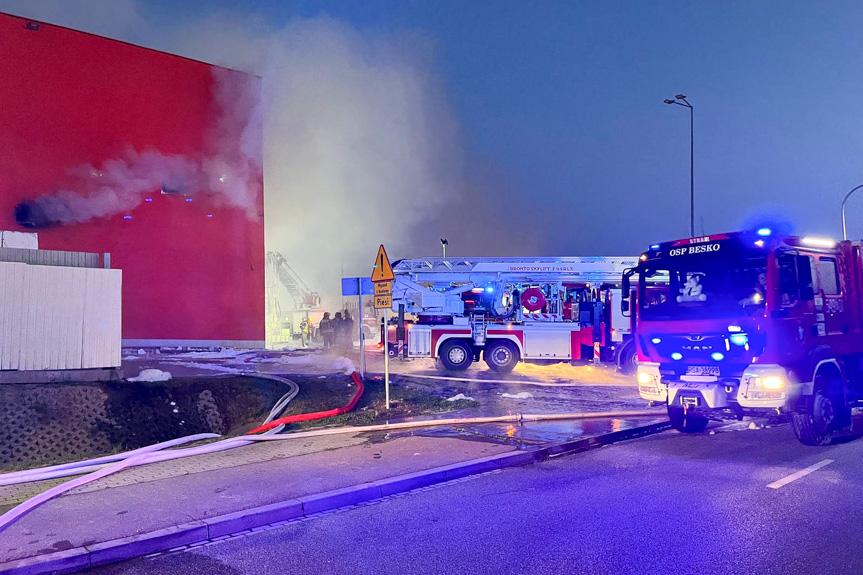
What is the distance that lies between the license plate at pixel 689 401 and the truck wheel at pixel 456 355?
9.17m

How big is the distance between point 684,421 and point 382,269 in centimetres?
501

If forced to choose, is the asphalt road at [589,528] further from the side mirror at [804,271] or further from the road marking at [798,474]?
the side mirror at [804,271]

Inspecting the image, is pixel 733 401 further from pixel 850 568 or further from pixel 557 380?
pixel 557 380

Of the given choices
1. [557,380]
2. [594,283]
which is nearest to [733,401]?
[557,380]

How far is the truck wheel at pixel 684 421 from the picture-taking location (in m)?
8.97

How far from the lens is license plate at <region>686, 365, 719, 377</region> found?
7.77m

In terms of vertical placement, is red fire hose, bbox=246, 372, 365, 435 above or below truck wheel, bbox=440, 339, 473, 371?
below

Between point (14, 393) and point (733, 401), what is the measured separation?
1068 centimetres

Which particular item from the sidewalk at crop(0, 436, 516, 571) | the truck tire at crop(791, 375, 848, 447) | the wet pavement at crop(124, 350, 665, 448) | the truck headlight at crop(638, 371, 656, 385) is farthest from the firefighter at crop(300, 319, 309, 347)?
the truck tire at crop(791, 375, 848, 447)

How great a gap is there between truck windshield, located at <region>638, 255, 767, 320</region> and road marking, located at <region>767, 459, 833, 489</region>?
1.79 metres

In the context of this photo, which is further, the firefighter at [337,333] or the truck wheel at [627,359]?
the firefighter at [337,333]

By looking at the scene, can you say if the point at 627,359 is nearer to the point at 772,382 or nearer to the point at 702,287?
the point at 702,287

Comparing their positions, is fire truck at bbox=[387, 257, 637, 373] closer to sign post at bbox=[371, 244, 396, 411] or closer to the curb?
sign post at bbox=[371, 244, 396, 411]

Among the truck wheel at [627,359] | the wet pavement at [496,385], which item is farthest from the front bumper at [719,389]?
the truck wheel at [627,359]
